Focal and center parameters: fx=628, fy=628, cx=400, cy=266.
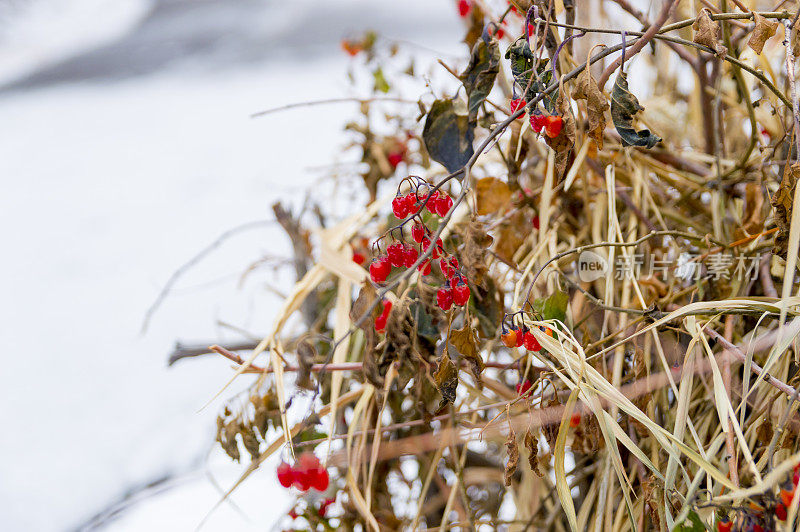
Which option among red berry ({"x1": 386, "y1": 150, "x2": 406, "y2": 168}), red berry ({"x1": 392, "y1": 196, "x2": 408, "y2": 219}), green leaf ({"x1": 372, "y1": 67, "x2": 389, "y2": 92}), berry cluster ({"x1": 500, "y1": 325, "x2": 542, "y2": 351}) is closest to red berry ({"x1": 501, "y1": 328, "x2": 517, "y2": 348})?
berry cluster ({"x1": 500, "y1": 325, "x2": 542, "y2": 351})

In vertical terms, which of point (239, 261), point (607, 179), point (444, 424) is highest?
point (239, 261)

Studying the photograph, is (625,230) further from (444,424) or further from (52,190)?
(52,190)

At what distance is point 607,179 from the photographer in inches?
Result: 24.1

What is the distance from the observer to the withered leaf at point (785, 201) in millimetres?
407

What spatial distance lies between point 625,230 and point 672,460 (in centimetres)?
31

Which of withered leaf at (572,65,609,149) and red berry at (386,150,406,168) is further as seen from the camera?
red berry at (386,150,406,168)

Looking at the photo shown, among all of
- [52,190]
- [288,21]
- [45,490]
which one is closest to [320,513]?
[45,490]

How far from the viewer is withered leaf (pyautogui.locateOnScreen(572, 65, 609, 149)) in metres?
0.40

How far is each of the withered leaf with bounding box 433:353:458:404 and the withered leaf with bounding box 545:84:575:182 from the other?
149 mm

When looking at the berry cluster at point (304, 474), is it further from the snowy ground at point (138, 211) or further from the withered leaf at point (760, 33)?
the withered leaf at point (760, 33)

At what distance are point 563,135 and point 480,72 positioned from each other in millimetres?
111

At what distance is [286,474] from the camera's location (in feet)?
1.66

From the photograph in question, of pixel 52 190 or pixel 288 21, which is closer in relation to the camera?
pixel 52 190

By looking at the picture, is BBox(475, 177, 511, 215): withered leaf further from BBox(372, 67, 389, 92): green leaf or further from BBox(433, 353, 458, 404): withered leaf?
BBox(372, 67, 389, 92): green leaf
